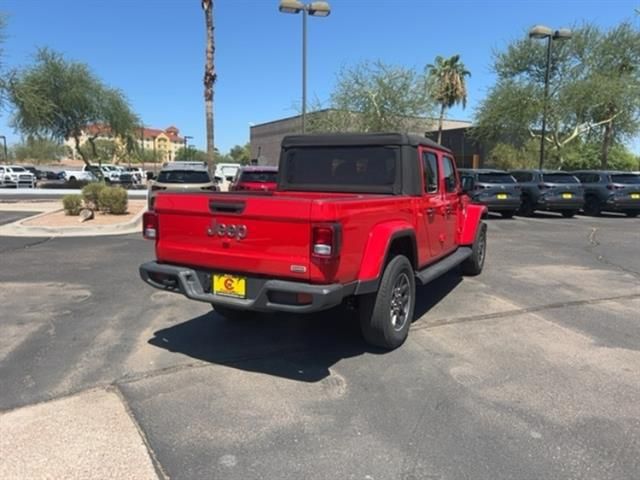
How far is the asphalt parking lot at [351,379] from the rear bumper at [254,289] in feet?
1.91

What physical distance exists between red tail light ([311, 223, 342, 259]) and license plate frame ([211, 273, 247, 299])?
2.27 ft

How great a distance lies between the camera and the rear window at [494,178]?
55.0 feet

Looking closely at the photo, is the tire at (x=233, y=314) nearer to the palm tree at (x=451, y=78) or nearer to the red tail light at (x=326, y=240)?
the red tail light at (x=326, y=240)

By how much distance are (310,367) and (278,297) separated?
0.80m

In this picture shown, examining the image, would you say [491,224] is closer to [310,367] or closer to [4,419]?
[310,367]

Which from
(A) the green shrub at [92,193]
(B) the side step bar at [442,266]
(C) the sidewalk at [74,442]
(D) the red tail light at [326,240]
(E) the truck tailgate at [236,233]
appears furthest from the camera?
(A) the green shrub at [92,193]

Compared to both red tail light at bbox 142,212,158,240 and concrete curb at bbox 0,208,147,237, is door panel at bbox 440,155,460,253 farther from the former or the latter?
concrete curb at bbox 0,208,147,237

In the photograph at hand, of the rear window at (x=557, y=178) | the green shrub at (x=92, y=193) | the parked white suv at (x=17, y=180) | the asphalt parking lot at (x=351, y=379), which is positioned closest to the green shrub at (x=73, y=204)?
the green shrub at (x=92, y=193)

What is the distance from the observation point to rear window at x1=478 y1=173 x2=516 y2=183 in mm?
16750

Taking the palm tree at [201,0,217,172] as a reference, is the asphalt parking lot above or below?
below

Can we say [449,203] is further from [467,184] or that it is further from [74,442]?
[74,442]

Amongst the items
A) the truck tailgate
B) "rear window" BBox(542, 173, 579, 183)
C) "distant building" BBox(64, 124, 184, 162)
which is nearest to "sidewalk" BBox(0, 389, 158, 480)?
the truck tailgate

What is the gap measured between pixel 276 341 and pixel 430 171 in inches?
97.6

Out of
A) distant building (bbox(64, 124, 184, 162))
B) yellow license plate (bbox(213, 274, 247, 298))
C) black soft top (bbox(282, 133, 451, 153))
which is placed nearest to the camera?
yellow license plate (bbox(213, 274, 247, 298))
